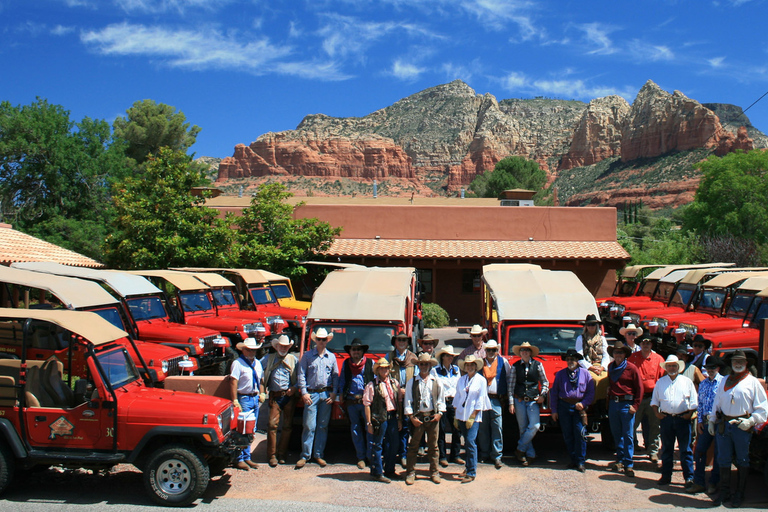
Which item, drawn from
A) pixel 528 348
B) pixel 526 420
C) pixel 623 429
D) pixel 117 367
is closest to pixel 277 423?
pixel 117 367

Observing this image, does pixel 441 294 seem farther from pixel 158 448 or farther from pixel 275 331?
pixel 158 448

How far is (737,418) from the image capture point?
6.64 m

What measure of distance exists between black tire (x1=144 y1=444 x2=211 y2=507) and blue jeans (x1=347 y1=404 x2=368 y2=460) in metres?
2.03

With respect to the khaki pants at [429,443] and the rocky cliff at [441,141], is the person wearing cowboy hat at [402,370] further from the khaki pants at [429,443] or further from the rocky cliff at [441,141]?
the rocky cliff at [441,141]

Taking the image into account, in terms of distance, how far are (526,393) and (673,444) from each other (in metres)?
1.77

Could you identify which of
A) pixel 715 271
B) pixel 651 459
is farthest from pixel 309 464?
pixel 715 271

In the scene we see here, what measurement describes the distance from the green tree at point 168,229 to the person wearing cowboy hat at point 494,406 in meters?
14.0

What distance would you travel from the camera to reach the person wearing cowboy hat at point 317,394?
8000 mm

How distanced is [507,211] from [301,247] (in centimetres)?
960

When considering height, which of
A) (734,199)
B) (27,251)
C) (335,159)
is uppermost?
(335,159)

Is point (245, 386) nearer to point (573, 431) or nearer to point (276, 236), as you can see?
point (573, 431)

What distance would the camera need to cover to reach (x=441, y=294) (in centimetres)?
2570

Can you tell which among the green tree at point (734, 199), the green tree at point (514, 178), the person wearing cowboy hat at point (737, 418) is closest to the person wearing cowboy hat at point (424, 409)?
the person wearing cowboy hat at point (737, 418)

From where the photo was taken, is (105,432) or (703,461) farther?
(703,461)
